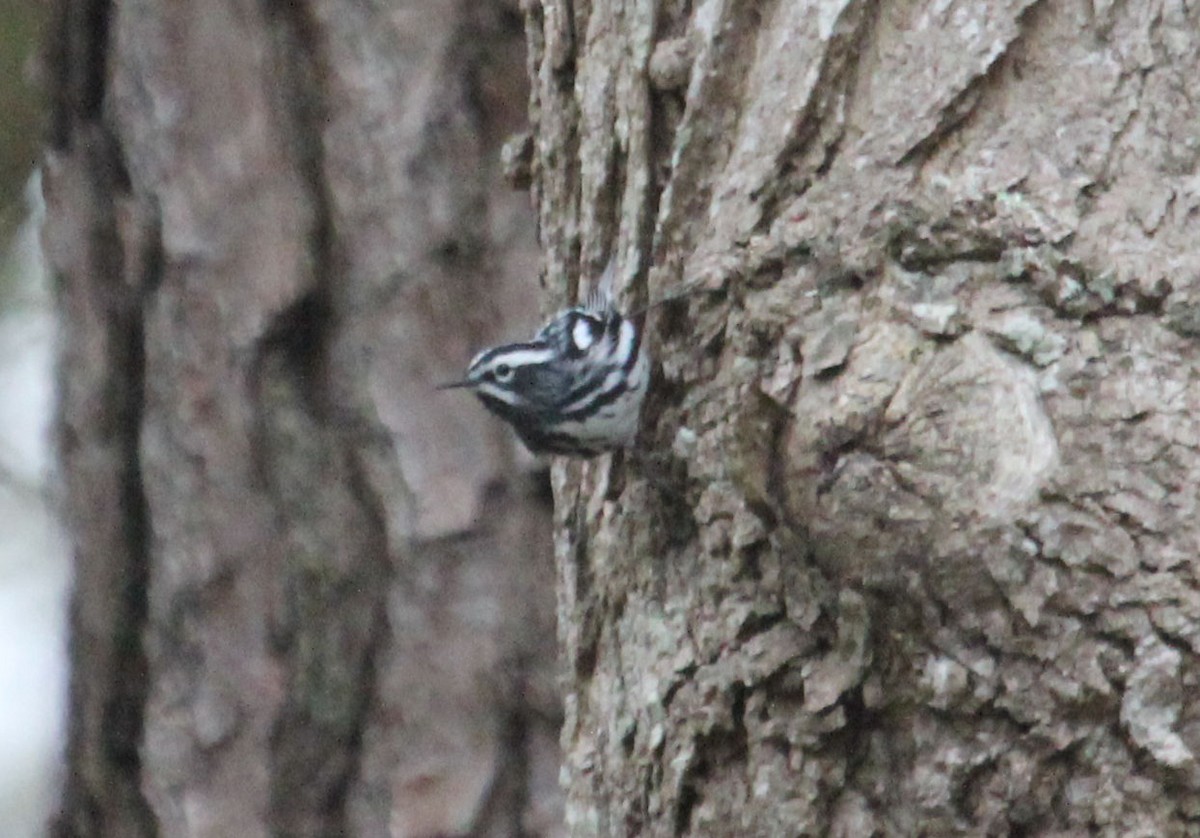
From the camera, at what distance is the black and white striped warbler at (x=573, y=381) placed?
214cm

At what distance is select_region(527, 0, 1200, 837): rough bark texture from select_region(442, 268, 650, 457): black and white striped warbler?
0.06 meters

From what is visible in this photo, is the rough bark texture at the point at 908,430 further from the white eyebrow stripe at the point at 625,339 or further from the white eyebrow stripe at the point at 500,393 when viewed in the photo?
the white eyebrow stripe at the point at 500,393

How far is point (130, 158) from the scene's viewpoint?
2654mm

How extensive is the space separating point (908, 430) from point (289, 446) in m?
1.24

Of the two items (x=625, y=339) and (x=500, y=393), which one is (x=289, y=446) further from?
(x=625, y=339)

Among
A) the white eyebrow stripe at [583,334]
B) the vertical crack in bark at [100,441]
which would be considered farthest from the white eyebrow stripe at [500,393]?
the vertical crack in bark at [100,441]

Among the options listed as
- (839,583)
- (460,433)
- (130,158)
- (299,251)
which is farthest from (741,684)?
(130,158)

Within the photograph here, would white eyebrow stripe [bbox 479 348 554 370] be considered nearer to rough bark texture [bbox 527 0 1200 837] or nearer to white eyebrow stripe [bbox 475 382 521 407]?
white eyebrow stripe [bbox 475 382 521 407]

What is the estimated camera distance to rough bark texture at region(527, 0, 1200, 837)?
65.7 inches

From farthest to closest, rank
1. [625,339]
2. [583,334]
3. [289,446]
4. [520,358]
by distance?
[289,446] < [520,358] < [583,334] < [625,339]

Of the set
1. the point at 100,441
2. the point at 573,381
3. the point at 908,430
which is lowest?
the point at 908,430

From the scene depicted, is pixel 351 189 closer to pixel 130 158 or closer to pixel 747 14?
pixel 130 158

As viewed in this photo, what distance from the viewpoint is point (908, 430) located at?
65.8 inches

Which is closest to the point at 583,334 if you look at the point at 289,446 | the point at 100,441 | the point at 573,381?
the point at 573,381
